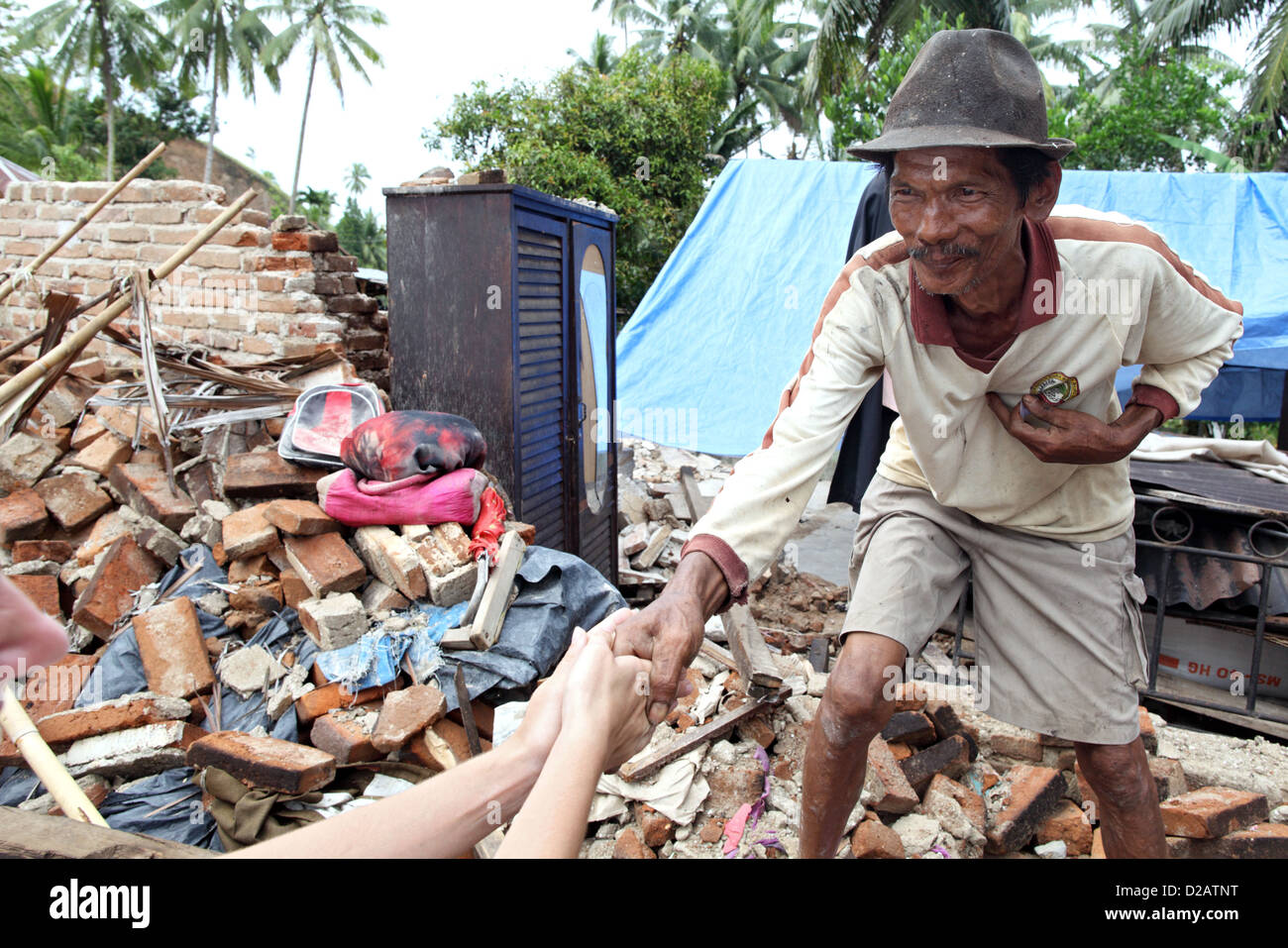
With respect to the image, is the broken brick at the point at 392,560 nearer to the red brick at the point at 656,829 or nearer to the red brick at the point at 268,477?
the red brick at the point at 268,477

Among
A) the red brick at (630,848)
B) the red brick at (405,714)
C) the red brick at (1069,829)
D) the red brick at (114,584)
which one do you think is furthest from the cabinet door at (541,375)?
the red brick at (1069,829)

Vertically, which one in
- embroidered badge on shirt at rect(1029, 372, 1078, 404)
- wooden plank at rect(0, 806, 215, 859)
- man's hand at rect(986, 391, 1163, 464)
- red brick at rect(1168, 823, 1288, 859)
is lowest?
red brick at rect(1168, 823, 1288, 859)

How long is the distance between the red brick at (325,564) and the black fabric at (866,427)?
7.89ft

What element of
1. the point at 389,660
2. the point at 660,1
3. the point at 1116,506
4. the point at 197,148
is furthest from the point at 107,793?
the point at 197,148

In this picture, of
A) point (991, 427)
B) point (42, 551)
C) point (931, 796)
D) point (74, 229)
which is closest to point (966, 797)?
point (931, 796)

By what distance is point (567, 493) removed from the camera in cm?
539

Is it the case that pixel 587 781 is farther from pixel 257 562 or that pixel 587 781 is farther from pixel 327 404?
pixel 327 404

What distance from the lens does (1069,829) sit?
294cm

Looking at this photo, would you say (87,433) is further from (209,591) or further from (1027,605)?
(1027,605)

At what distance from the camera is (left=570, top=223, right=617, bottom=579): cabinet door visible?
5.49 metres

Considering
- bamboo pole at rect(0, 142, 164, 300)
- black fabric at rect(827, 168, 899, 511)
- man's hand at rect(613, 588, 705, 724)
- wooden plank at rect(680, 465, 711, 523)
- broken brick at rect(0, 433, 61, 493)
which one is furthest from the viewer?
wooden plank at rect(680, 465, 711, 523)

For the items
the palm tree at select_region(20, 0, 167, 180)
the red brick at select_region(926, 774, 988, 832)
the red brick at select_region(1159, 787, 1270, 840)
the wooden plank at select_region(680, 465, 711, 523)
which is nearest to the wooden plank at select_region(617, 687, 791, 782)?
the red brick at select_region(926, 774, 988, 832)

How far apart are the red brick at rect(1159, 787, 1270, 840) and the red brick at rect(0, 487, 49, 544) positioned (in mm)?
5053

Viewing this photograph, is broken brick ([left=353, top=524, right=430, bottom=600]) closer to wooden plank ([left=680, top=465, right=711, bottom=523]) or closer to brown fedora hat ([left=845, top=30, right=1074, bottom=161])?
brown fedora hat ([left=845, top=30, right=1074, bottom=161])
